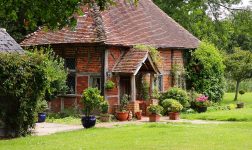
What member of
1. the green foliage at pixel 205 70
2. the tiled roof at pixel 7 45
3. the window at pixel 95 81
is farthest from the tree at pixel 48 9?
the green foliage at pixel 205 70

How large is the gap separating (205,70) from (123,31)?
7309 millimetres

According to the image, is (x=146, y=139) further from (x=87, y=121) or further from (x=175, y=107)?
(x=175, y=107)

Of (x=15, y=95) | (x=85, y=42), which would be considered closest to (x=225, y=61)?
(x=85, y=42)

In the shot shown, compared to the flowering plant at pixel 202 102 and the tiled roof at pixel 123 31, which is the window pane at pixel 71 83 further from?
the flowering plant at pixel 202 102

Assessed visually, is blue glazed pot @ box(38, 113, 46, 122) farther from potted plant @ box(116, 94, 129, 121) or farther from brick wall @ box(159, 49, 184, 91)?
brick wall @ box(159, 49, 184, 91)

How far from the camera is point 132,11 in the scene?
30766 mm

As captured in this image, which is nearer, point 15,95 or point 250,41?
point 15,95

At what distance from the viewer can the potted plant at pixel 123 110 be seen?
24.8 meters

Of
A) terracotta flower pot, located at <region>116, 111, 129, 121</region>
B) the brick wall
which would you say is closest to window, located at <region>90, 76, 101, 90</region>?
terracotta flower pot, located at <region>116, 111, 129, 121</region>

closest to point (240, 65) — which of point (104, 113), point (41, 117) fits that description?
point (104, 113)

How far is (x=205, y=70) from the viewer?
32062 millimetres

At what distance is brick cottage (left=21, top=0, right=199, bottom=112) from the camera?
84.1 feet

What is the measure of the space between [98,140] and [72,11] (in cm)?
986

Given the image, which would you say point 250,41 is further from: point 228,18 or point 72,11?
point 72,11
